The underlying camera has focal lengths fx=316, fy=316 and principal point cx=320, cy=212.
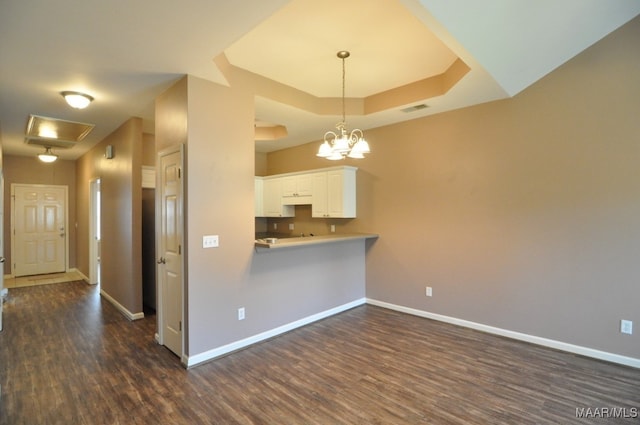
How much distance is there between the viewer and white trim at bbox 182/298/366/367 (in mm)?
3120

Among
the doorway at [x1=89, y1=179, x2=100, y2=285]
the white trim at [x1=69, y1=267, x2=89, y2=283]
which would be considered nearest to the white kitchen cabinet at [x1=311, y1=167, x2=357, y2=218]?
the doorway at [x1=89, y1=179, x2=100, y2=285]

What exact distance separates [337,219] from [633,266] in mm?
3729

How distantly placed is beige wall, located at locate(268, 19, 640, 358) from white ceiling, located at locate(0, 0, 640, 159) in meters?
0.34

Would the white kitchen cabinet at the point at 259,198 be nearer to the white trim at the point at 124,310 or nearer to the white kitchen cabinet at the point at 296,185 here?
the white kitchen cabinet at the point at 296,185

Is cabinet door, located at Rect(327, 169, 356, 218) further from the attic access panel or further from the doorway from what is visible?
the doorway

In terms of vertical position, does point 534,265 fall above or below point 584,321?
above

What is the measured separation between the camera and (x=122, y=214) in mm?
4695

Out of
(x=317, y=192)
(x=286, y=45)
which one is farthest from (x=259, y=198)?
(x=286, y=45)

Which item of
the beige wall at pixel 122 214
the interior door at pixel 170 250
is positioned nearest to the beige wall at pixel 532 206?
the interior door at pixel 170 250

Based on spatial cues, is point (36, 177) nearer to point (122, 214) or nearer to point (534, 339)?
point (122, 214)

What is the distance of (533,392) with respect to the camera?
2.63 meters

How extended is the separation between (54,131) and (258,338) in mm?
4708

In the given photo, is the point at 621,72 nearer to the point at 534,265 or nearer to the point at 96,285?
the point at 534,265

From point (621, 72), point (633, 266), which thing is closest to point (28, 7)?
point (621, 72)
